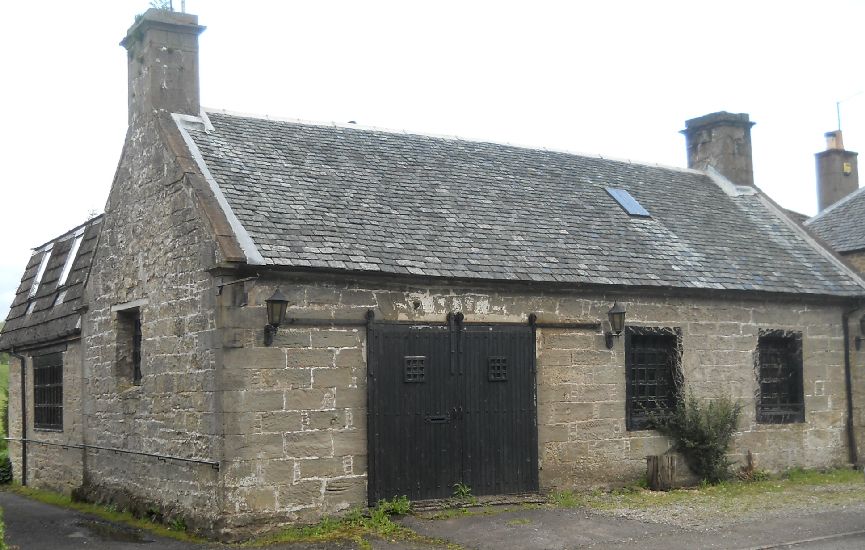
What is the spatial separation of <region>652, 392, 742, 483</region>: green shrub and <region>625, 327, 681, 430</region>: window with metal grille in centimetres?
21

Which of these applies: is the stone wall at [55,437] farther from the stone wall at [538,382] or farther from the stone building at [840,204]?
the stone building at [840,204]

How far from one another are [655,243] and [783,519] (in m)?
5.41

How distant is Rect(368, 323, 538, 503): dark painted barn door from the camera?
1247 cm

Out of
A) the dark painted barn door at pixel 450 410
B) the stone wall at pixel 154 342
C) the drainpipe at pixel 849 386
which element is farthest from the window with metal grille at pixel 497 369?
the drainpipe at pixel 849 386

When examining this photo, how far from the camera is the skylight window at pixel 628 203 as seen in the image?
55.7 ft

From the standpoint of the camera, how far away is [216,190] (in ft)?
41.9

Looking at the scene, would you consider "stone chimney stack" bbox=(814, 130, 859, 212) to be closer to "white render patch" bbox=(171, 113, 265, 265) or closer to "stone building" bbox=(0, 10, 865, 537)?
"stone building" bbox=(0, 10, 865, 537)

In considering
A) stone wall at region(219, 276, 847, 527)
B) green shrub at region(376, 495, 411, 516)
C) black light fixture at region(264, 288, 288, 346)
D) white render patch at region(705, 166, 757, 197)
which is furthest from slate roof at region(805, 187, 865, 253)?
black light fixture at region(264, 288, 288, 346)

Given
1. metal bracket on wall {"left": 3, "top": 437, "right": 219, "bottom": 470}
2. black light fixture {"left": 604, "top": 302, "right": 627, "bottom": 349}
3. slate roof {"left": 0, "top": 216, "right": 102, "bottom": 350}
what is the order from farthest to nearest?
slate roof {"left": 0, "top": 216, "right": 102, "bottom": 350} → black light fixture {"left": 604, "top": 302, "right": 627, "bottom": 349} → metal bracket on wall {"left": 3, "top": 437, "right": 219, "bottom": 470}

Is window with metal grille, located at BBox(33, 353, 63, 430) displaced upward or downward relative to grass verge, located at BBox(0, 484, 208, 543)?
upward

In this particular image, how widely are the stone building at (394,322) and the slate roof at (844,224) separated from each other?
2794 mm

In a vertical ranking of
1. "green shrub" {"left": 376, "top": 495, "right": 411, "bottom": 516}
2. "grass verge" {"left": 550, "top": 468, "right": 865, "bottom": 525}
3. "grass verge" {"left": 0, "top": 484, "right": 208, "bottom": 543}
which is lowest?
"grass verge" {"left": 0, "top": 484, "right": 208, "bottom": 543}

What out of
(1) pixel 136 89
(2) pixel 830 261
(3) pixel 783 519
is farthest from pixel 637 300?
(1) pixel 136 89

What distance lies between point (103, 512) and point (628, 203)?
10.1m
